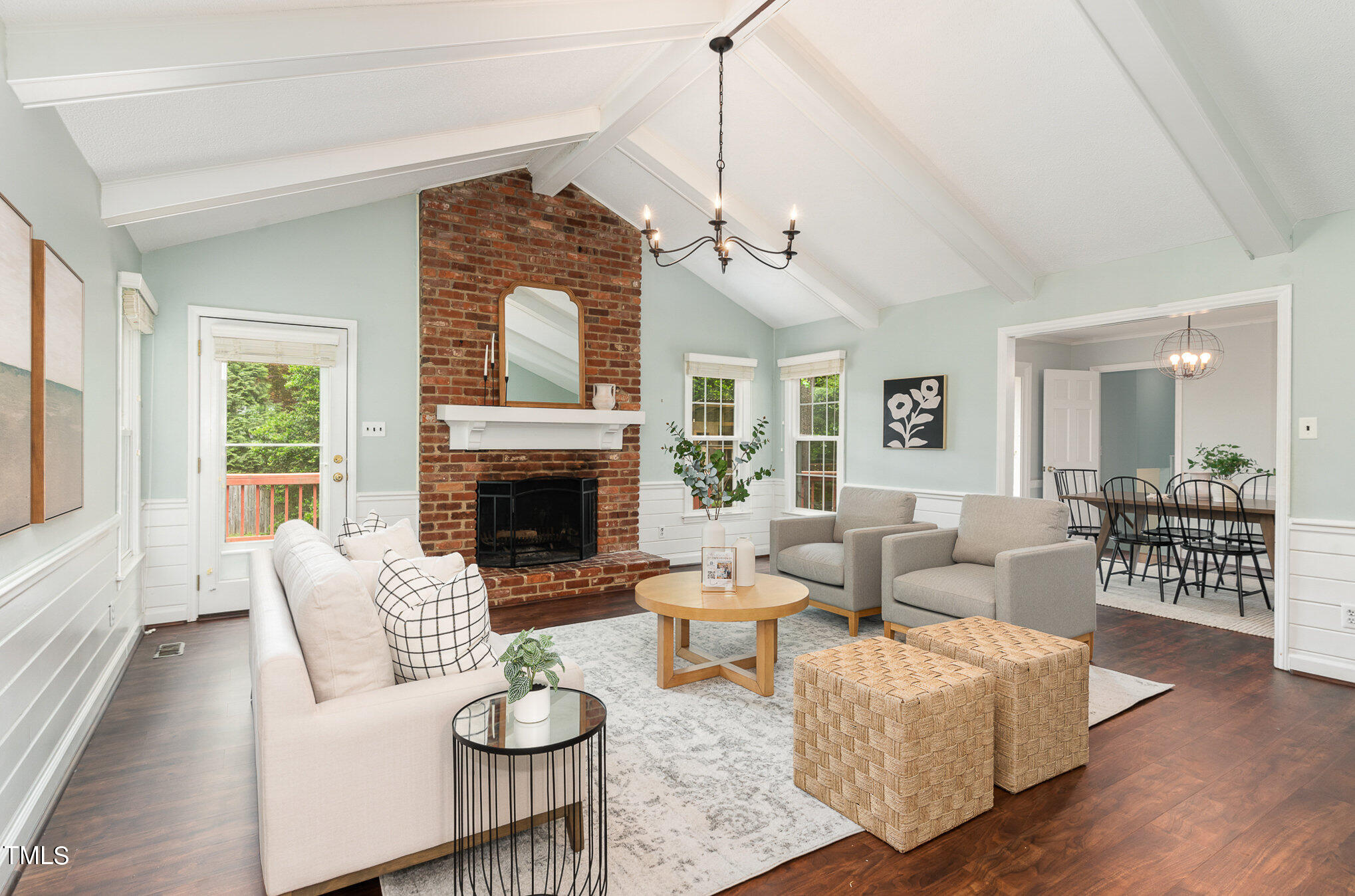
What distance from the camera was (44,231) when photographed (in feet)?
7.60

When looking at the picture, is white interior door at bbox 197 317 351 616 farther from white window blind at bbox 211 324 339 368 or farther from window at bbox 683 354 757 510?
window at bbox 683 354 757 510

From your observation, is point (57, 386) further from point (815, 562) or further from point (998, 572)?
point (998, 572)

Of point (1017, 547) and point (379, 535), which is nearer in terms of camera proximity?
point (379, 535)

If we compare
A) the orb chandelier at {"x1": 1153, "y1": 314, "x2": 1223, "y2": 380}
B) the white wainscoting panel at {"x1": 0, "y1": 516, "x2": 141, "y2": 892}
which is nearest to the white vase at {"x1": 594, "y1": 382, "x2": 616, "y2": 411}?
the white wainscoting panel at {"x1": 0, "y1": 516, "x2": 141, "y2": 892}

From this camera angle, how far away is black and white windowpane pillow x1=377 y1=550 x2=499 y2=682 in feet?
6.49

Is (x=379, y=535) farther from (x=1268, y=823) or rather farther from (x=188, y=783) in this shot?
(x=1268, y=823)

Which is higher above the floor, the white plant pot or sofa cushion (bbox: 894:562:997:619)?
the white plant pot

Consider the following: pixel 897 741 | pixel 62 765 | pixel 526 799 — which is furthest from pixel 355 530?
pixel 897 741

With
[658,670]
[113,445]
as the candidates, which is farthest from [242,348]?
[658,670]

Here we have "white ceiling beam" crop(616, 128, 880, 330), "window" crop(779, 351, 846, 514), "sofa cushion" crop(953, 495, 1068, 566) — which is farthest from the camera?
"window" crop(779, 351, 846, 514)

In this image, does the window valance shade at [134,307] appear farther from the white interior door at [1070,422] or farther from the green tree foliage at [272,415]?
the white interior door at [1070,422]

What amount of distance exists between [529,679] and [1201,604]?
5.25 meters

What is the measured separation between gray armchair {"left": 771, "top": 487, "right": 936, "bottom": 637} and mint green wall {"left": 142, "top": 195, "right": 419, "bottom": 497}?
9.10 feet

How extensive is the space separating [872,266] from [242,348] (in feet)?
14.6
